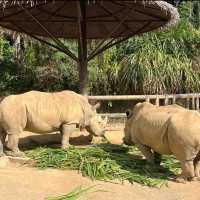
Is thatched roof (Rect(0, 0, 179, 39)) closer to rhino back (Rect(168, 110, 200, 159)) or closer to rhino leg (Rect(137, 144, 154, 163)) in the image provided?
Result: rhino leg (Rect(137, 144, 154, 163))

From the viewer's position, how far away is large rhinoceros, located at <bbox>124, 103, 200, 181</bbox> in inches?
298

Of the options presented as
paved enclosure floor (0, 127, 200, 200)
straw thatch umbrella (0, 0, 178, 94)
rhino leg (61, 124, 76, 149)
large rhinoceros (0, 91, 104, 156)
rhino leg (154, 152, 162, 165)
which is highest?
straw thatch umbrella (0, 0, 178, 94)

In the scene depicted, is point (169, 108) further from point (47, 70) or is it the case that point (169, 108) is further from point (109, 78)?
point (47, 70)

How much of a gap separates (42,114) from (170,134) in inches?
97.7

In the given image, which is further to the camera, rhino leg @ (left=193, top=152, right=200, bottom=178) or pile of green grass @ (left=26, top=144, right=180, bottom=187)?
rhino leg @ (left=193, top=152, right=200, bottom=178)

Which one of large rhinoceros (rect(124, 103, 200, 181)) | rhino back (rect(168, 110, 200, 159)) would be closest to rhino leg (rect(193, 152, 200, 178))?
large rhinoceros (rect(124, 103, 200, 181))

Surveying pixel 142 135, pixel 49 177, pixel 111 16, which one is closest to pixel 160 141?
pixel 142 135

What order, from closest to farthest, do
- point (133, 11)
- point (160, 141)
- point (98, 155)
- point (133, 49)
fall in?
point (160, 141) < point (98, 155) < point (133, 11) < point (133, 49)

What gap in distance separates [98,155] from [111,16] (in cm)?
567

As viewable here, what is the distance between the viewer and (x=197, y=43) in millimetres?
16938

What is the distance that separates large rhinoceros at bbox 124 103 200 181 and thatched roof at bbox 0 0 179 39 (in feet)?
11.8

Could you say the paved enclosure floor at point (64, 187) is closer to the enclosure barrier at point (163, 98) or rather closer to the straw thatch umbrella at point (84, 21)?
the straw thatch umbrella at point (84, 21)

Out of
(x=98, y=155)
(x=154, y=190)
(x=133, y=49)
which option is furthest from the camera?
(x=133, y=49)

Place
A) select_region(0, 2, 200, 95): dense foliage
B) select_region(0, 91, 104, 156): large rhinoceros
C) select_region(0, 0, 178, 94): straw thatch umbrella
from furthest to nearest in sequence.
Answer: select_region(0, 2, 200, 95): dense foliage
select_region(0, 0, 178, 94): straw thatch umbrella
select_region(0, 91, 104, 156): large rhinoceros
